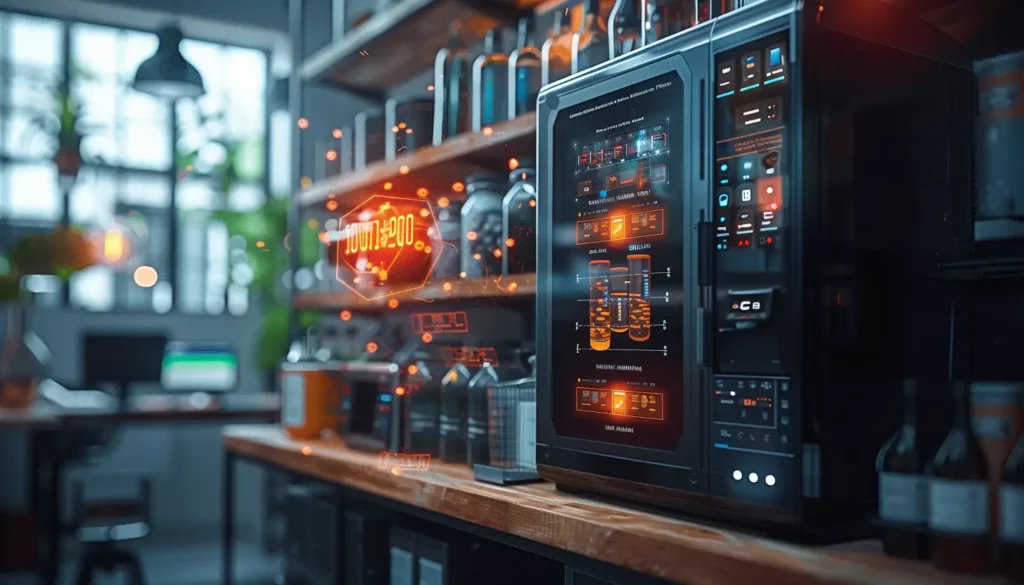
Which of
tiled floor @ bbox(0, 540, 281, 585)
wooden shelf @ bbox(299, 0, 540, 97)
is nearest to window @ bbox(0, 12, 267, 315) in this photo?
tiled floor @ bbox(0, 540, 281, 585)

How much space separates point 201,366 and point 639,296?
5015 millimetres

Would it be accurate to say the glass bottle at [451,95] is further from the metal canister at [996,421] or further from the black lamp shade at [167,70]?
the black lamp shade at [167,70]

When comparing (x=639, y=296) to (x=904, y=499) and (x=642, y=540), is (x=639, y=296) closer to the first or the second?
(x=642, y=540)

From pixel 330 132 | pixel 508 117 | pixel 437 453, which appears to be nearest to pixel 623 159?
pixel 508 117

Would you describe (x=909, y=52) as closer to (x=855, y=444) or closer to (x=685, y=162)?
(x=685, y=162)

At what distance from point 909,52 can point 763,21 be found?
0.76ft

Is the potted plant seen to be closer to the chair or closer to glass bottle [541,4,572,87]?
the chair

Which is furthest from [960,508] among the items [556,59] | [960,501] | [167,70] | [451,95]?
[167,70]

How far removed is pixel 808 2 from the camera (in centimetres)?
123

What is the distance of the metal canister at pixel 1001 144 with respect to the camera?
136 centimetres

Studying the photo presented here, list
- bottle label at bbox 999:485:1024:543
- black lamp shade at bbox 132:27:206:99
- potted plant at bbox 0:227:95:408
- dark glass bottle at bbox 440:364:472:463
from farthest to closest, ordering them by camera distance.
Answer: potted plant at bbox 0:227:95:408 < black lamp shade at bbox 132:27:206:99 < dark glass bottle at bbox 440:364:472:463 < bottle label at bbox 999:485:1024:543

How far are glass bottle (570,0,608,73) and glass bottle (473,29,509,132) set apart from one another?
0.33 m

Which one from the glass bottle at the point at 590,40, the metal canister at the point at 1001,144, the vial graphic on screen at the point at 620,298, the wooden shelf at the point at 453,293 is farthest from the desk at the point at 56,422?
the metal canister at the point at 1001,144

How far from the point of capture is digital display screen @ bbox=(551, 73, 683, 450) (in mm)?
1436
